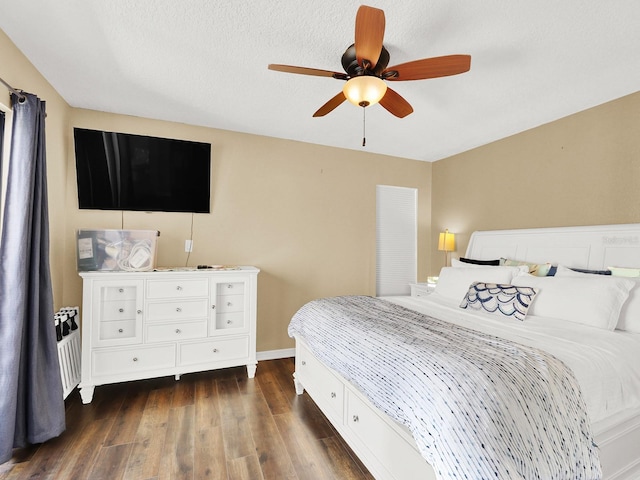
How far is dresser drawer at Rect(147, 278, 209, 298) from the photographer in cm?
279

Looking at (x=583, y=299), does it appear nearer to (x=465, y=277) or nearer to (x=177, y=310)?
(x=465, y=277)

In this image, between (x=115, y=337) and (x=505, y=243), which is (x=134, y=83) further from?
(x=505, y=243)

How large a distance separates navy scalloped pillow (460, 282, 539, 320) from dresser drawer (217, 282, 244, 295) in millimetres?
1998

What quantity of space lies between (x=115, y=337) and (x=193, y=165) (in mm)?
1759

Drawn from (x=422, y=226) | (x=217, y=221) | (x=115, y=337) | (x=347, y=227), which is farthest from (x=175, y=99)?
(x=422, y=226)

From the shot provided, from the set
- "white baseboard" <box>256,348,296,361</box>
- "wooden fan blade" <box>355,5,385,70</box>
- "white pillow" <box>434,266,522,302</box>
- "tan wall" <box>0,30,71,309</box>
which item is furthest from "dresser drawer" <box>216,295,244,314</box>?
"wooden fan blade" <box>355,5,385,70</box>

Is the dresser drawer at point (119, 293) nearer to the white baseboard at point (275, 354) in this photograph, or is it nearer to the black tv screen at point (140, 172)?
the black tv screen at point (140, 172)

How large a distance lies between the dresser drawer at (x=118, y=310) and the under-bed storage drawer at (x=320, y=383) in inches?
58.9

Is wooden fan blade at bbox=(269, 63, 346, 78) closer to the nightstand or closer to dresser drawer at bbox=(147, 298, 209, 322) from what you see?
dresser drawer at bbox=(147, 298, 209, 322)

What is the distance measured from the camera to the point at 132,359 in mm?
2729

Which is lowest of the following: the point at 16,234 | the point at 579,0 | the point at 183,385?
the point at 183,385

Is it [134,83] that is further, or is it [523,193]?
[523,193]

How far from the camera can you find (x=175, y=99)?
109 inches

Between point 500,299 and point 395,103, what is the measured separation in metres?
1.64
